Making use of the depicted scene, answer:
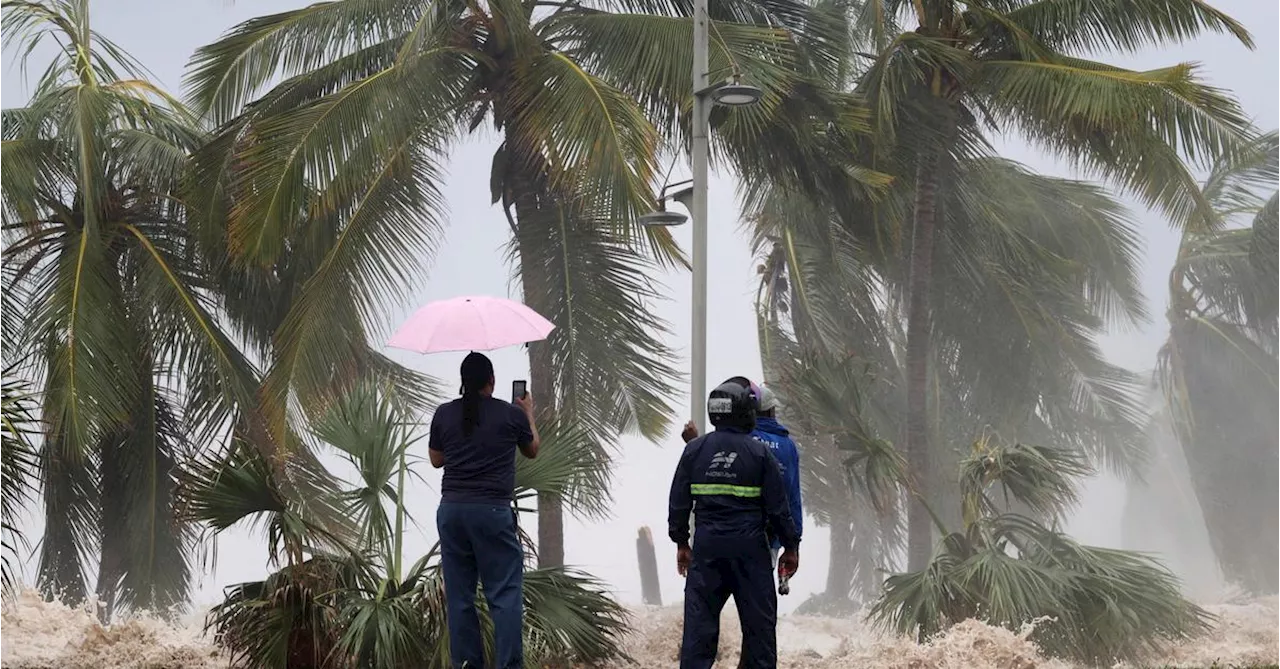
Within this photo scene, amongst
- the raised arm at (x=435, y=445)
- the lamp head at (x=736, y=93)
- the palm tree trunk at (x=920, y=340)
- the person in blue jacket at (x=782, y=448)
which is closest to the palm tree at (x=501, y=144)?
the lamp head at (x=736, y=93)

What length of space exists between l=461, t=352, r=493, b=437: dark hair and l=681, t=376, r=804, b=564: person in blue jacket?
1277 mm

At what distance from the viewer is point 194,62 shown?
49.6 feet

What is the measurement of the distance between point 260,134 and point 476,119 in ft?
10.4

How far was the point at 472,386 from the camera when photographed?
723cm

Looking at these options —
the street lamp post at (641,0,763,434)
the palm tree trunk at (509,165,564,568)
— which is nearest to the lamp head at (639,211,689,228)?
the street lamp post at (641,0,763,434)

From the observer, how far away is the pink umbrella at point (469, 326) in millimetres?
7918

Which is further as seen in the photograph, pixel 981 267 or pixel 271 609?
pixel 981 267

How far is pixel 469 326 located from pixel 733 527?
2091mm

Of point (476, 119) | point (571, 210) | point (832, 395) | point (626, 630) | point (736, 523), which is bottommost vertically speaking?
point (626, 630)

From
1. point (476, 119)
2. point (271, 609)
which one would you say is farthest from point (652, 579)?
point (271, 609)

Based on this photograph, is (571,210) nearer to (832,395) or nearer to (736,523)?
(832,395)

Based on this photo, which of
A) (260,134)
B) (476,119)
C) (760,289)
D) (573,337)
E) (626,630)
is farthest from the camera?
(760,289)

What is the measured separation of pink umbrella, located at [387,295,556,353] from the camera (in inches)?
312

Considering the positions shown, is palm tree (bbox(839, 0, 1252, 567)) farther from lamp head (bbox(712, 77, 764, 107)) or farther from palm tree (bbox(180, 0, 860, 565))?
lamp head (bbox(712, 77, 764, 107))
